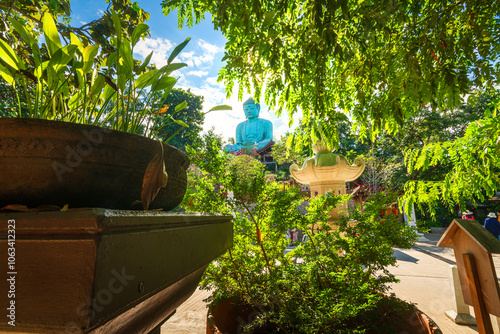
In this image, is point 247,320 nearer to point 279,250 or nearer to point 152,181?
point 279,250

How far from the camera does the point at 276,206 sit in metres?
1.62

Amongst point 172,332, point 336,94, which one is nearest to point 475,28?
point 336,94

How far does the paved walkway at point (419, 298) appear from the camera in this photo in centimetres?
237

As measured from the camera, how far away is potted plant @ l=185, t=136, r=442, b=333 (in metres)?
1.46

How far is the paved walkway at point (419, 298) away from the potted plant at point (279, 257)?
36 cm

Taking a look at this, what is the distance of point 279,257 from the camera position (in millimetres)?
1742

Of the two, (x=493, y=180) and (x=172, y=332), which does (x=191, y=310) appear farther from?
(x=493, y=180)

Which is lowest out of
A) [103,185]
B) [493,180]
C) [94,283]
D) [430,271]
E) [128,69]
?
[430,271]

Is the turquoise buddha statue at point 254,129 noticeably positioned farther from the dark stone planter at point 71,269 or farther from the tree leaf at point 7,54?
the dark stone planter at point 71,269

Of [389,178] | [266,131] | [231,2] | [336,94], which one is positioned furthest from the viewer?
[266,131]

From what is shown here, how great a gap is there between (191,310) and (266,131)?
84.6ft

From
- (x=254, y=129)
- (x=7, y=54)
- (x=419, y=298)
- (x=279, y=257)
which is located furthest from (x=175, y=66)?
(x=254, y=129)
